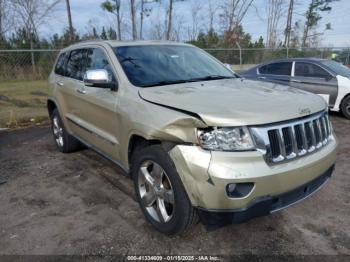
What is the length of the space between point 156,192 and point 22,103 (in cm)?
896

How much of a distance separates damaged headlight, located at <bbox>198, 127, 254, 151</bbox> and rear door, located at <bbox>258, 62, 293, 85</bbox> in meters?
6.42

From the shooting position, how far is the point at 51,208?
3668 millimetres

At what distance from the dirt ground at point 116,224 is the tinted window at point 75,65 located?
1.43 m

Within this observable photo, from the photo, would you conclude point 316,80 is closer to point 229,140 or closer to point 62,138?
point 62,138

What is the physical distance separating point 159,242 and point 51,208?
147 centimetres

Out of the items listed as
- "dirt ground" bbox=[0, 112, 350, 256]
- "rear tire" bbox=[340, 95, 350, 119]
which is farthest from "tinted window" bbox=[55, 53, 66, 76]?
"rear tire" bbox=[340, 95, 350, 119]

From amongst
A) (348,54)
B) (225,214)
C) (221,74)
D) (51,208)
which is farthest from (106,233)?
(348,54)

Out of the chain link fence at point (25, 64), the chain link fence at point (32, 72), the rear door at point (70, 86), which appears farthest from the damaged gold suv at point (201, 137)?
the chain link fence at point (25, 64)

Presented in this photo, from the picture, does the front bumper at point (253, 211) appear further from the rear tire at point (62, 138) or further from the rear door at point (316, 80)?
the rear door at point (316, 80)

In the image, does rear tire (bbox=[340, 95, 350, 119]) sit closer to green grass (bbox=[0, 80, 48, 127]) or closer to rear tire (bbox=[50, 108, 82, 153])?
rear tire (bbox=[50, 108, 82, 153])

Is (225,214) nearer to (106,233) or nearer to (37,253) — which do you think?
(106,233)

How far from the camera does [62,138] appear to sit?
552cm

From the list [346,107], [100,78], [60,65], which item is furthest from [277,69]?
[100,78]

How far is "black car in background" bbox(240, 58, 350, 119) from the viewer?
7.78 meters
